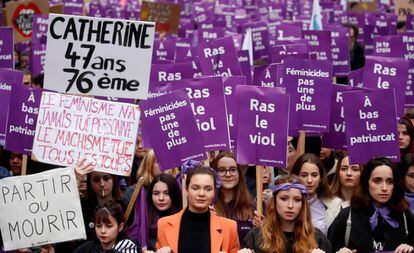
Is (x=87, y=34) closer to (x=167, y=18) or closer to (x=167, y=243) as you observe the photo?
(x=167, y=243)

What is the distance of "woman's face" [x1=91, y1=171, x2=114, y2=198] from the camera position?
30.9 ft

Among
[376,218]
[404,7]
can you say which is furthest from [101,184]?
[404,7]

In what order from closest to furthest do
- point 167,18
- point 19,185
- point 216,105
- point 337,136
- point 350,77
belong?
point 19,185
point 216,105
point 337,136
point 350,77
point 167,18

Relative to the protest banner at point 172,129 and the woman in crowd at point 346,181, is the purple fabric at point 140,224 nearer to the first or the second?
the protest banner at point 172,129

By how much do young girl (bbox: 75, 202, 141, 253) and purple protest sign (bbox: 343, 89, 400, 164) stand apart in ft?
7.40

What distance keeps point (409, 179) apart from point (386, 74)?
2610mm

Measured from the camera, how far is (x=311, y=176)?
30.4 feet

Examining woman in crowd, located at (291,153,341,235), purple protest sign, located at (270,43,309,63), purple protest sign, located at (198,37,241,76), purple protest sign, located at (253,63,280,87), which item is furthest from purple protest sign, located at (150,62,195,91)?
woman in crowd, located at (291,153,341,235)

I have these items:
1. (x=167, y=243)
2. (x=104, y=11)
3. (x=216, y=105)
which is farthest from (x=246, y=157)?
(x=104, y=11)

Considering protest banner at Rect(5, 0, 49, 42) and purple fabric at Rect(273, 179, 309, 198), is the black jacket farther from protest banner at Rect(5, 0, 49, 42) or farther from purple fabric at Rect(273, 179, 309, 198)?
protest banner at Rect(5, 0, 49, 42)

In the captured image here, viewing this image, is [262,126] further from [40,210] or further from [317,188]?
[40,210]

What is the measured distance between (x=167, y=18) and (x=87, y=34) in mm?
13038

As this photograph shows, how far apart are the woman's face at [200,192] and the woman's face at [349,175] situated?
75.3 inches

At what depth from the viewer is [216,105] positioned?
9.84 m
